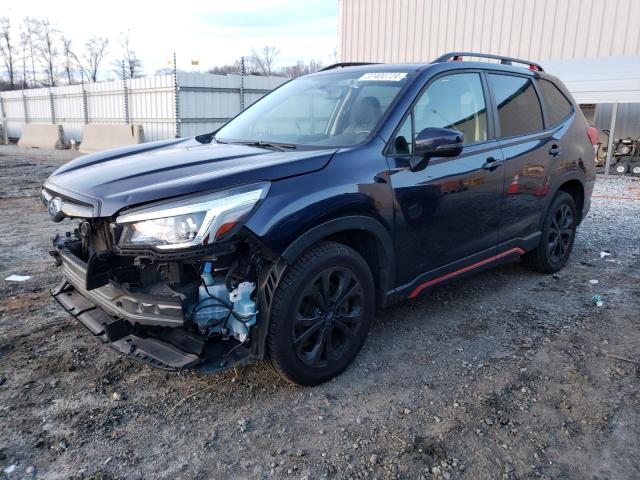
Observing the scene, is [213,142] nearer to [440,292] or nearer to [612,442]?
[440,292]

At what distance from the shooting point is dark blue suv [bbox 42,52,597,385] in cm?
256

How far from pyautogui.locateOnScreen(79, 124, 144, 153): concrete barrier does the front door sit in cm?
1705

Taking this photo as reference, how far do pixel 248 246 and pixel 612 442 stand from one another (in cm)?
208

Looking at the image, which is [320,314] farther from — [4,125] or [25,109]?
[4,125]

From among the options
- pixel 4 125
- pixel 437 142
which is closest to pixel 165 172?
pixel 437 142

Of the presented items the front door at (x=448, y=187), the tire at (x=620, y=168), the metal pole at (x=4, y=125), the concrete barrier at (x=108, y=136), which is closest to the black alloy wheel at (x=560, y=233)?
the front door at (x=448, y=187)

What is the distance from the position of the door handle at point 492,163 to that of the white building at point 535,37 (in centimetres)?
1096

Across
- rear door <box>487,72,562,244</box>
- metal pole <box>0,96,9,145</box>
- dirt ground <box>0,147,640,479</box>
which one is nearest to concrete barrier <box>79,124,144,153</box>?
metal pole <box>0,96,9,145</box>

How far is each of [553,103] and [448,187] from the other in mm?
2071

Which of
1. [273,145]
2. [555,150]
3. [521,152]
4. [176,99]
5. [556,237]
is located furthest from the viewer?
[176,99]

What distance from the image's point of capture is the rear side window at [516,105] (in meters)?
4.13

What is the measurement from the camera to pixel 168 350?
2.64m

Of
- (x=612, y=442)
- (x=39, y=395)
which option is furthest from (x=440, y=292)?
(x=39, y=395)

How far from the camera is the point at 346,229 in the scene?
9.70ft
